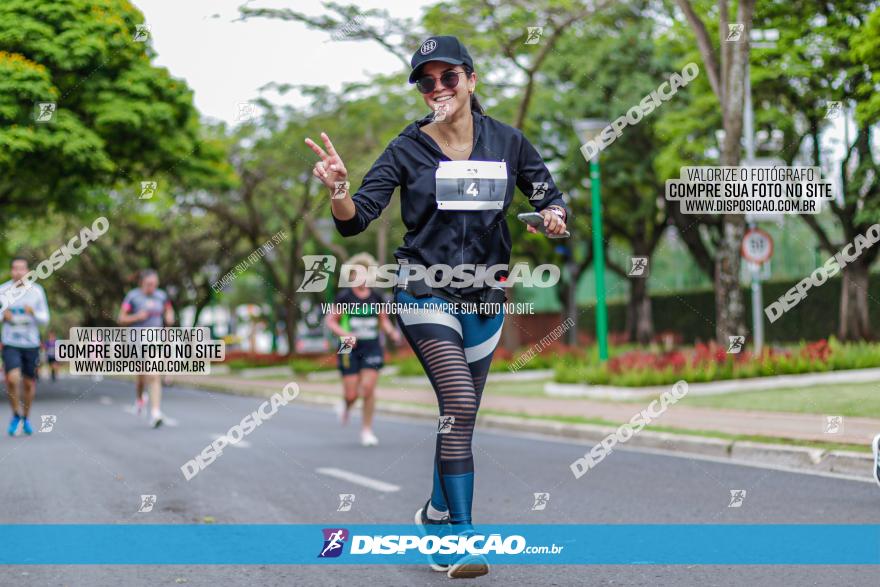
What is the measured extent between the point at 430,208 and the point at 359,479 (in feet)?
15.1

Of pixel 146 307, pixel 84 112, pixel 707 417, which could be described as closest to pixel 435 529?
pixel 707 417

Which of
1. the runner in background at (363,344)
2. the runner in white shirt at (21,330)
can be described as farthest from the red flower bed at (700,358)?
the runner in white shirt at (21,330)

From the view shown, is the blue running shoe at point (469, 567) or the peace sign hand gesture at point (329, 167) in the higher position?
the peace sign hand gesture at point (329, 167)

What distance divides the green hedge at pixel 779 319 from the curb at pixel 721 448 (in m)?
15.9

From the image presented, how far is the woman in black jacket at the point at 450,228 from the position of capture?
4.24 metres

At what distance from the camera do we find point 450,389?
4.23 meters

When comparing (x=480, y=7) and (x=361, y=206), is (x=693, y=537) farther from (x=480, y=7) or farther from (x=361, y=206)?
(x=480, y=7)

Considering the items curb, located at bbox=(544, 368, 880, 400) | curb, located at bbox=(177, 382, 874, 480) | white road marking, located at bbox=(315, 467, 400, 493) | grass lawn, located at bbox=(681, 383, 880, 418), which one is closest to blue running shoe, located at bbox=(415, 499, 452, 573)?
white road marking, located at bbox=(315, 467, 400, 493)

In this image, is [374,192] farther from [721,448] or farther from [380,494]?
[721,448]

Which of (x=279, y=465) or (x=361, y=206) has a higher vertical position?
(x=361, y=206)

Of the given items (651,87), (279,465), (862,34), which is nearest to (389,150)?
(279,465)

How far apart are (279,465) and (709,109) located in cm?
1996

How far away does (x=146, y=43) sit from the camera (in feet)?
61.6

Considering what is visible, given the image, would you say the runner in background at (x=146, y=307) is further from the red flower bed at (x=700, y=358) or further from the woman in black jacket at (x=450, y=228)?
the woman in black jacket at (x=450, y=228)
